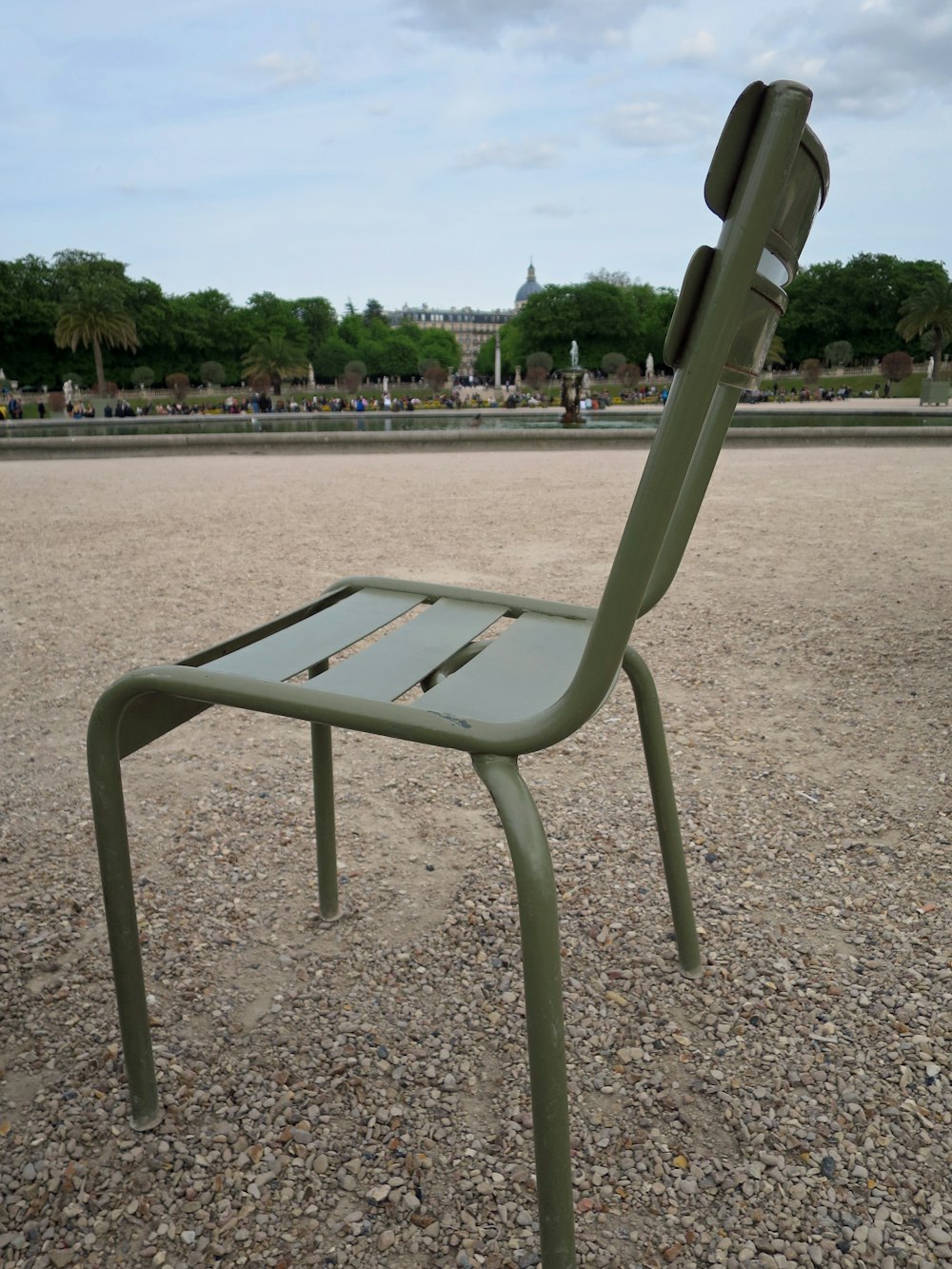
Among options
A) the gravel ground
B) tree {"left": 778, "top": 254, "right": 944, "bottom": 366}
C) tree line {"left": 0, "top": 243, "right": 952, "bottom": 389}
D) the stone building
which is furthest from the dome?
the gravel ground

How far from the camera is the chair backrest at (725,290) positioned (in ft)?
2.80

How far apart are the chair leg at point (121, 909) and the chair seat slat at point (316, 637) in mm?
190

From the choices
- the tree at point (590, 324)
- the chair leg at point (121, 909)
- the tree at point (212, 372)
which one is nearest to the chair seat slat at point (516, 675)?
the chair leg at point (121, 909)

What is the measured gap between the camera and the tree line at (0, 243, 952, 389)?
53.2 meters

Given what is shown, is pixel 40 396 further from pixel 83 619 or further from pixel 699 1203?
pixel 699 1203

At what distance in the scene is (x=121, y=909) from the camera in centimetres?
146

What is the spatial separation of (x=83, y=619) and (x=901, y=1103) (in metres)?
4.29

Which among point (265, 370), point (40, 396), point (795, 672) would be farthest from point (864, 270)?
point (795, 672)

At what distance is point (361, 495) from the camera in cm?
997

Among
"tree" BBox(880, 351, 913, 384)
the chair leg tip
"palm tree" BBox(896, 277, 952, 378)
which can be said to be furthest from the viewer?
"palm tree" BBox(896, 277, 952, 378)

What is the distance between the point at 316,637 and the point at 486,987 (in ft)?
2.74

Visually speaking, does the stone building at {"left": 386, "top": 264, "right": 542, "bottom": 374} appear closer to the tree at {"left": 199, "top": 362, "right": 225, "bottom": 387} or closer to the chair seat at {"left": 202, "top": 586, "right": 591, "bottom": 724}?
the tree at {"left": 199, "top": 362, "right": 225, "bottom": 387}

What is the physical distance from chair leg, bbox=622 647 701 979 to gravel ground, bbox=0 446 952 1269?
3.2 inches

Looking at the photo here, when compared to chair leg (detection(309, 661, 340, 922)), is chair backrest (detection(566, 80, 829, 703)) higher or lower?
higher
